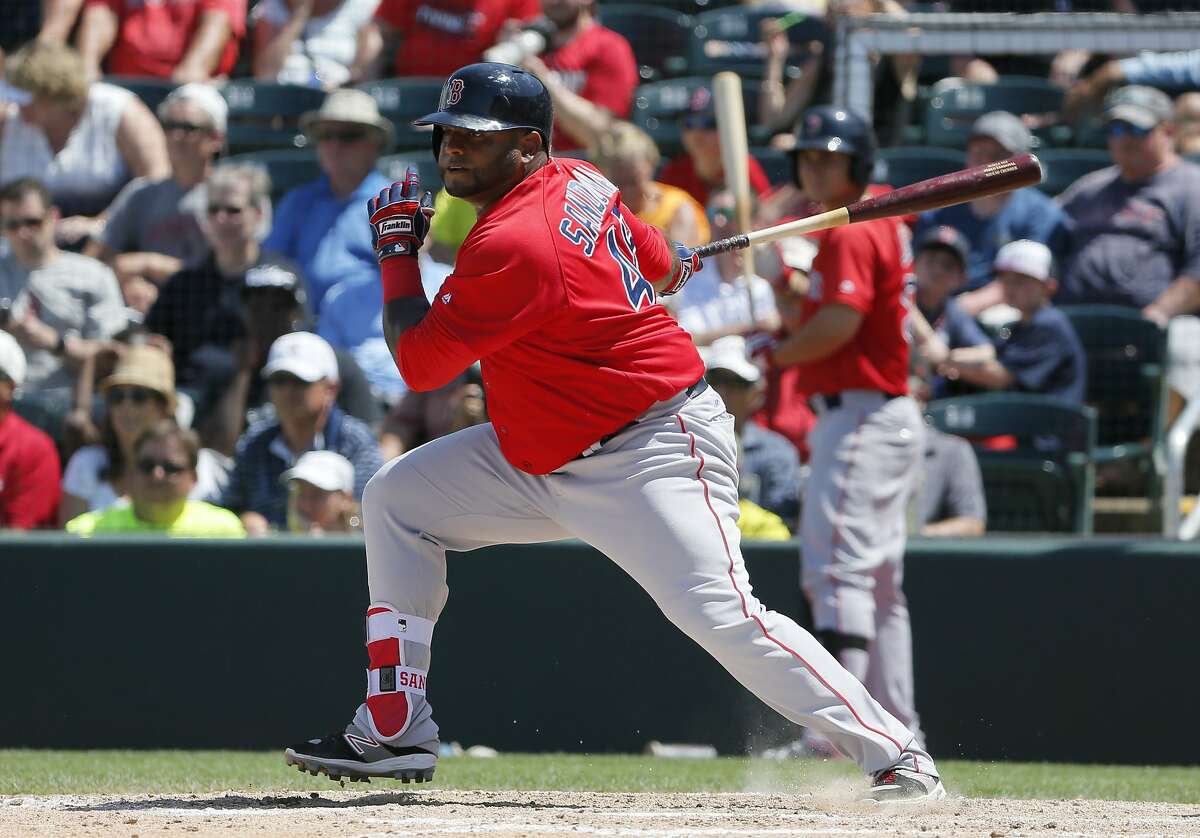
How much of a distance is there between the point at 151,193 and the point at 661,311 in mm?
4792

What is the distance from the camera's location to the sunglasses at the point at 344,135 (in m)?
8.10

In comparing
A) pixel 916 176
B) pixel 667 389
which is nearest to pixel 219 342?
pixel 916 176

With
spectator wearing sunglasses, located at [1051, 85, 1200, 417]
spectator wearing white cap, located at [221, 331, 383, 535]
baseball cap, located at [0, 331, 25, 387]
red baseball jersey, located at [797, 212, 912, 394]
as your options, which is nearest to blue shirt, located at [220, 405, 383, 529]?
spectator wearing white cap, located at [221, 331, 383, 535]

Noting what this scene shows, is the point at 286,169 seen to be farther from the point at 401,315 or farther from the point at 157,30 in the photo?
the point at 401,315

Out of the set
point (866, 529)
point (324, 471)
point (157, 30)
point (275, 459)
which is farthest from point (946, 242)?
point (157, 30)

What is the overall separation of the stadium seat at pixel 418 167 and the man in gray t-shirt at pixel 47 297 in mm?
1515

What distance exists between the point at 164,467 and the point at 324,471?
58 centimetres

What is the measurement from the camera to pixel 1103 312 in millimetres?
7414

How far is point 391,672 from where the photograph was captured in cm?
411

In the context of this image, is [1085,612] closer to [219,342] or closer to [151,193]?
[219,342]

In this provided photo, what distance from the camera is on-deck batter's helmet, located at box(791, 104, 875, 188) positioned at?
5.80 m

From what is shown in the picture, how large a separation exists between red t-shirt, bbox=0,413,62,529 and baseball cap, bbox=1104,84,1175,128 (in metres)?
4.87

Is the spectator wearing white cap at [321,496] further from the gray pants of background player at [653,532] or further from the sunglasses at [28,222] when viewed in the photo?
the gray pants of background player at [653,532]

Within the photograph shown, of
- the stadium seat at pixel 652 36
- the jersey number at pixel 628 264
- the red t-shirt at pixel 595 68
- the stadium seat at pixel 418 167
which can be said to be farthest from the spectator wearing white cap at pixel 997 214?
the jersey number at pixel 628 264
